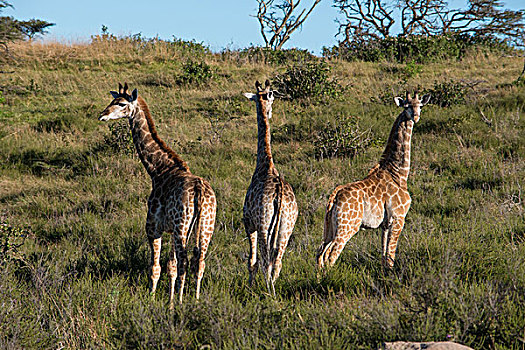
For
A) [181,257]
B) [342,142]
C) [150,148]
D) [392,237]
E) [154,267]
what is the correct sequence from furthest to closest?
[342,142] → [150,148] → [392,237] → [154,267] → [181,257]

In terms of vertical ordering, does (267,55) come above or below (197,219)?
above

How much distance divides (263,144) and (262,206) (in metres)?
1.13

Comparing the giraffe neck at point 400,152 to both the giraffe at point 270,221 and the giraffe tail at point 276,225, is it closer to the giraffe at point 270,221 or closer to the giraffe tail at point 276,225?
the giraffe at point 270,221

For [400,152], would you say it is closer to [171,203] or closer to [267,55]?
[171,203]

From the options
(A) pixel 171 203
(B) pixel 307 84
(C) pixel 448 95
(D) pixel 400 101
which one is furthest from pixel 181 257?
(C) pixel 448 95

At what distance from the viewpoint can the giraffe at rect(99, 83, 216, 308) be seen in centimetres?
536

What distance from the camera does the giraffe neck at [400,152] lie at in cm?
658

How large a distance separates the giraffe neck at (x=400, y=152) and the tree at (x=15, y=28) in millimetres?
14394

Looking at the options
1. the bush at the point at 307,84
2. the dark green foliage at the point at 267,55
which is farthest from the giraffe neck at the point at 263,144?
the dark green foliage at the point at 267,55

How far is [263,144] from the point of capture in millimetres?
6406

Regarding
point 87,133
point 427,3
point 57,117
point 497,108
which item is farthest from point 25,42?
point 427,3

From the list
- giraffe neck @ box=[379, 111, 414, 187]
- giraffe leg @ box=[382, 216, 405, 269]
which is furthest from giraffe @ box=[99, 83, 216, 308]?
giraffe neck @ box=[379, 111, 414, 187]

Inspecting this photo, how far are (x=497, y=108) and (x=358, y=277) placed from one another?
10190 mm

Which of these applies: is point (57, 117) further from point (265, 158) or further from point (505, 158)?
point (505, 158)
